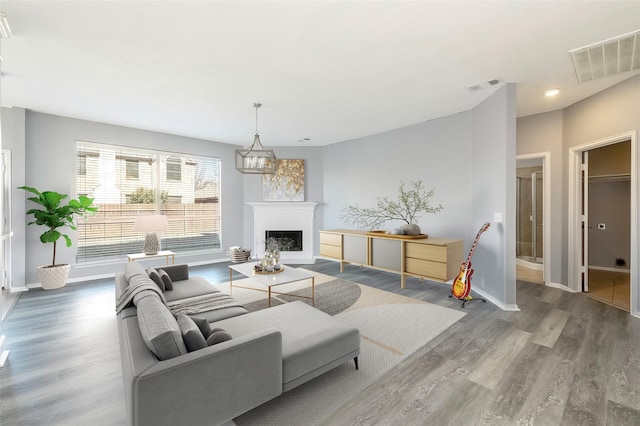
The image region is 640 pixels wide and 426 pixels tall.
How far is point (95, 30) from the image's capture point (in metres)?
2.42

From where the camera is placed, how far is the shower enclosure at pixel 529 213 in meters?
5.93

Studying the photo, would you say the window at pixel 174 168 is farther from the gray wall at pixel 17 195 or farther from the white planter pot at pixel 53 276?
the white planter pot at pixel 53 276

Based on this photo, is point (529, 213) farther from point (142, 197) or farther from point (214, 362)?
point (142, 197)

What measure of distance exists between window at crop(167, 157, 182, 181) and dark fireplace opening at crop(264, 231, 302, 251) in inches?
91.6

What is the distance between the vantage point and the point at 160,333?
1466 millimetres

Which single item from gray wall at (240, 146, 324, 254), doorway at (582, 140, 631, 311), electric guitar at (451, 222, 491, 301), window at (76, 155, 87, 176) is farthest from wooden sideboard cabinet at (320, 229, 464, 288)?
window at (76, 155, 87, 176)

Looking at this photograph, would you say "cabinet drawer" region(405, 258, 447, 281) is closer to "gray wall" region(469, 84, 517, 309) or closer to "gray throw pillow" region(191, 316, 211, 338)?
"gray wall" region(469, 84, 517, 309)

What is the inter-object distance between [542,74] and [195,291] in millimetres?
A: 4754

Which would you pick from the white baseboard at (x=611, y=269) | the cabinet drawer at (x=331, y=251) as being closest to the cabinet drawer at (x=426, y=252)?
the cabinet drawer at (x=331, y=251)

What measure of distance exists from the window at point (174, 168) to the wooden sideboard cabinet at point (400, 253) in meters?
3.46

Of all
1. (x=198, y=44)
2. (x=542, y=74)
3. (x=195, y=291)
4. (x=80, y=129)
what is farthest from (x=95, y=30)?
(x=542, y=74)

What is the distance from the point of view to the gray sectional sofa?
137 cm

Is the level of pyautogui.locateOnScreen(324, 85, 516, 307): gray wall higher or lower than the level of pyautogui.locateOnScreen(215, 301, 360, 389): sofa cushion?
higher

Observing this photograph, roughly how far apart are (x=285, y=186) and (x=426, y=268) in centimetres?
394
